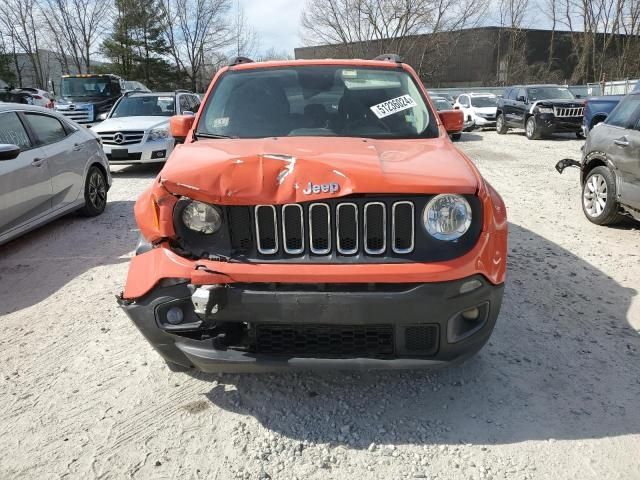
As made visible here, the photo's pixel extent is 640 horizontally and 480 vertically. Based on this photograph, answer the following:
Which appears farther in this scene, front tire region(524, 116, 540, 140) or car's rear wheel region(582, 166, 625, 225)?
front tire region(524, 116, 540, 140)

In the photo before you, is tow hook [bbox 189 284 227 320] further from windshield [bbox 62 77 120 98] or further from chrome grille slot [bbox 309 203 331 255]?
windshield [bbox 62 77 120 98]

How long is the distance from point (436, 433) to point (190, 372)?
1.49 meters

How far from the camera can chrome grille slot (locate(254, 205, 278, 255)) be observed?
97.3 inches

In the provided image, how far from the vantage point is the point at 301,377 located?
3125 mm

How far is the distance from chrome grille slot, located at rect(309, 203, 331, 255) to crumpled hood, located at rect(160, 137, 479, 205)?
84mm

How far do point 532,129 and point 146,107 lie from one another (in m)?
11.9

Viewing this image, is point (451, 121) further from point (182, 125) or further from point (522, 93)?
point (522, 93)

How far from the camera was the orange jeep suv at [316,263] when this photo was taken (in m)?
2.38

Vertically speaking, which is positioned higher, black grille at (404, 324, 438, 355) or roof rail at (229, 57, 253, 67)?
roof rail at (229, 57, 253, 67)

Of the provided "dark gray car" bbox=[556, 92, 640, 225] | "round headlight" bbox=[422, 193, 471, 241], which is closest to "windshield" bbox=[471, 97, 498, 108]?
"dark gray car" bbox=[556, 92, 640, 225]

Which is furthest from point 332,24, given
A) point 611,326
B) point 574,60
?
point 611,326

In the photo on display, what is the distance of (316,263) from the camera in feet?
7.98

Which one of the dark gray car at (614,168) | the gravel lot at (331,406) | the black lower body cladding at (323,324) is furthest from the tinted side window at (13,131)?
the dark gray car at (614,168)

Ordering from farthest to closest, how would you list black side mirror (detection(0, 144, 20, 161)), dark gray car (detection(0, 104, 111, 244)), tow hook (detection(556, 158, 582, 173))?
tow hook (detection(556, 158, 582, 173)), dark gray car (detection(0, 104, 111, 244)), black side mirror (detection(0, 144, 20, 161))
